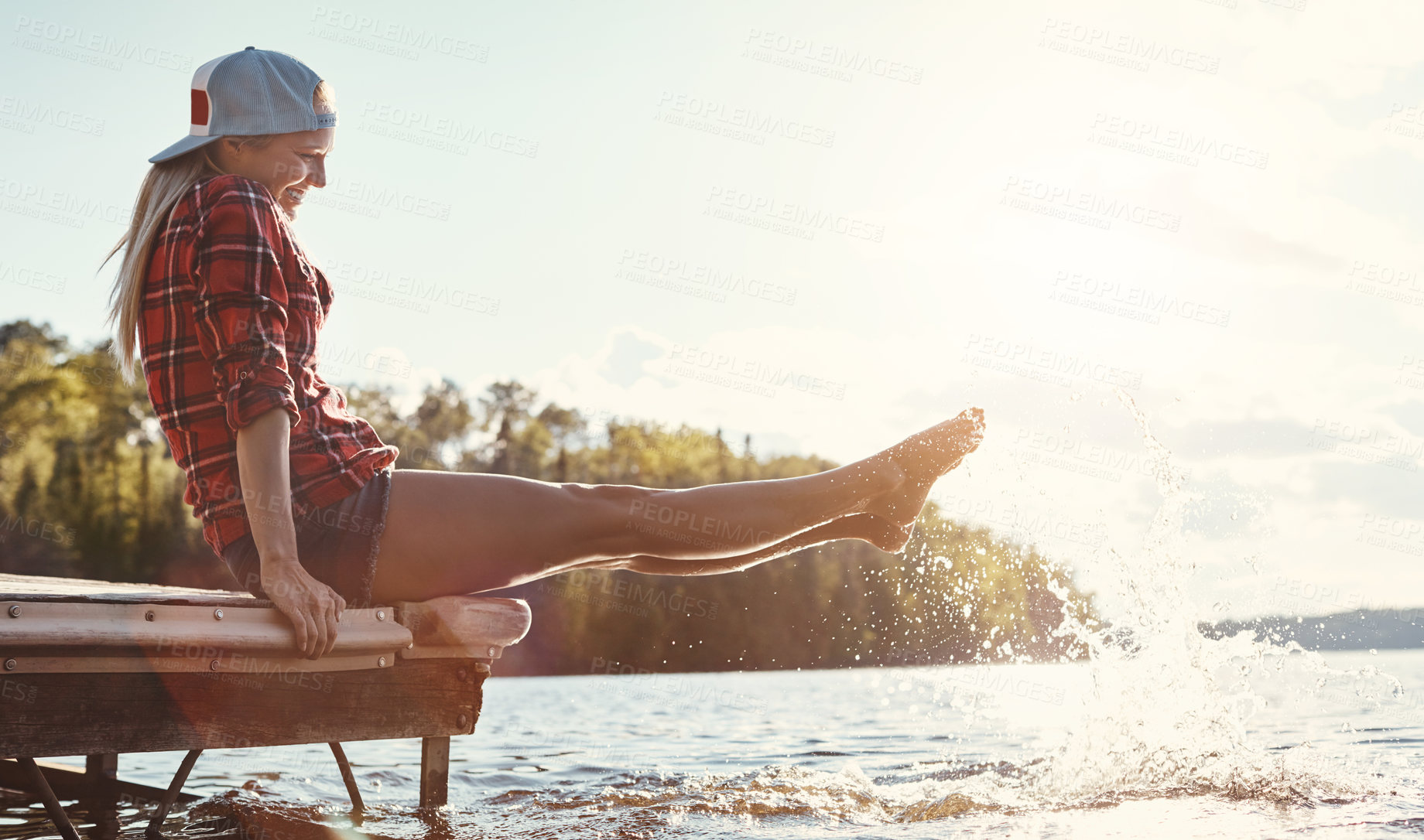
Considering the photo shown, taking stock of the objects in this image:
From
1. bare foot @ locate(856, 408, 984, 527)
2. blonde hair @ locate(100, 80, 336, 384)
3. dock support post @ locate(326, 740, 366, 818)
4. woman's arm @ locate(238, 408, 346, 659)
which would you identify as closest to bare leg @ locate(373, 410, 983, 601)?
bare foot @ locate(856, 408, 984, 527)

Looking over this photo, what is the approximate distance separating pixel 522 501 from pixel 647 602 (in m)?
53.5

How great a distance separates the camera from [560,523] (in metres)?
2.73

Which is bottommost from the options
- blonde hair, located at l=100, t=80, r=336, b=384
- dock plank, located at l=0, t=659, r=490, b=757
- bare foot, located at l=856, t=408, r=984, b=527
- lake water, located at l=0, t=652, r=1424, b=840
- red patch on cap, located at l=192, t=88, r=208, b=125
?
lake water, located at l=0, t=652, r=1424, b=840

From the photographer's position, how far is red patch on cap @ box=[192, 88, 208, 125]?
8.68ft

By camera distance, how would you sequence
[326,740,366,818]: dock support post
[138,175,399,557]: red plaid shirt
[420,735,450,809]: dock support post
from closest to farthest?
1. [138,175,399,557]: red plaid shirt
2. [420,735,450,809]: dock support post
3. [326,740,366,818]: dock support post

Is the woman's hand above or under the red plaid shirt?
under

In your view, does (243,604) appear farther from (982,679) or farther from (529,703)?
(982,679)

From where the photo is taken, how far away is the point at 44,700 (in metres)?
2.36

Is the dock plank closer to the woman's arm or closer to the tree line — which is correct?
the woman's arm

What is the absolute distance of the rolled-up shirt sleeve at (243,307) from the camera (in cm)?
233

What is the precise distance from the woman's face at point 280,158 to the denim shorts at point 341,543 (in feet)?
2.64

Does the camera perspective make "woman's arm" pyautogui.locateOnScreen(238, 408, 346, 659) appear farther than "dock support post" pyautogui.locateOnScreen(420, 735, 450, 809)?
No

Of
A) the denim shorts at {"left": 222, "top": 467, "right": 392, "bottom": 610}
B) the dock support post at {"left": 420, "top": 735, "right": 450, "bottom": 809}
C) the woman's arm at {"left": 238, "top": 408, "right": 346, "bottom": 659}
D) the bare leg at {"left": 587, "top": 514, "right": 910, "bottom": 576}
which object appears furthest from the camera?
the dock support post at {"left": 420, "top": 735, "right": 450, "bottom": 809}

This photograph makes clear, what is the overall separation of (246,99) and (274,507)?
105 cm
